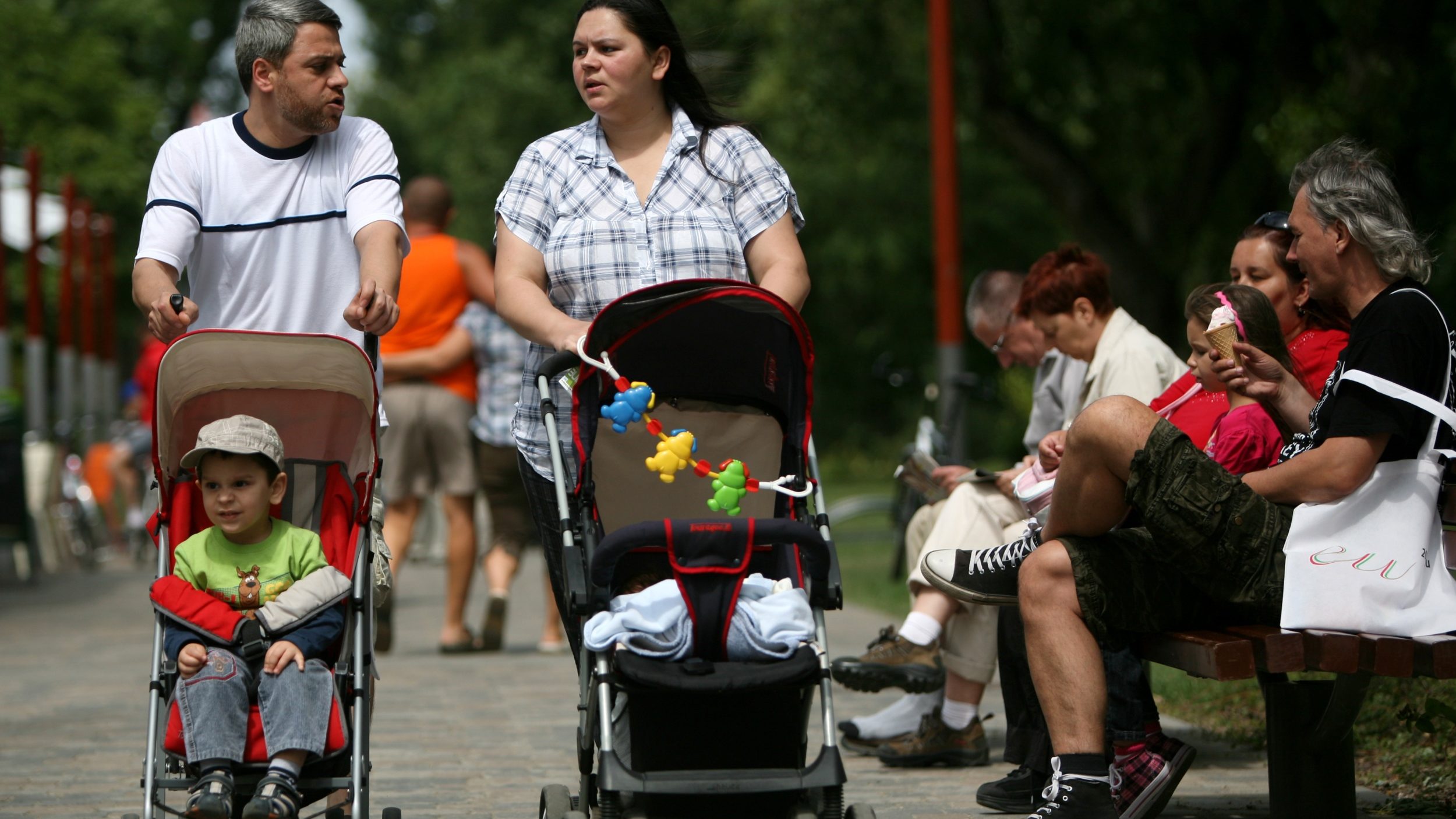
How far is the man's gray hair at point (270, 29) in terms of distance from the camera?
4852 millimetres

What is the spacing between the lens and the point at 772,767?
13.4 ft

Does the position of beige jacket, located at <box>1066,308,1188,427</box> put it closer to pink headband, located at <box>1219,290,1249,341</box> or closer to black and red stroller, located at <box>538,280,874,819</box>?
pink headband, located at <box>1219,290,1249,341</box>

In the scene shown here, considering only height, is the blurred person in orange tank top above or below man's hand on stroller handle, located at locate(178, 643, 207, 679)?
above

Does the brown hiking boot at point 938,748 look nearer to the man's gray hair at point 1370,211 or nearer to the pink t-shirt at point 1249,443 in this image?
the pink t-shirt at point 1249,443

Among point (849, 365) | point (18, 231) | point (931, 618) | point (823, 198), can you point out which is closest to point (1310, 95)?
point (931, 618)

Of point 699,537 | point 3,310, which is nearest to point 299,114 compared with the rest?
point 699,537

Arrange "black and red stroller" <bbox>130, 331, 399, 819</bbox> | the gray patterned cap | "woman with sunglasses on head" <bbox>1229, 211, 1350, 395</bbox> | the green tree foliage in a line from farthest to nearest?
the green tree foliage → "woman with sunglasses on head" <bbox>1229, 211, 1350, 395</bbox> → the gray patterned cap → "black and red stroller" <bbox>130, 331, 399, 819</bbox>

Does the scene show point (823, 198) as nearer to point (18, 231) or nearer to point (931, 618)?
point (18, 231)

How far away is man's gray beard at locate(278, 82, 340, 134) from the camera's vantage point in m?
4.84

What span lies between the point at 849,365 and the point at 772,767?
3880 cm

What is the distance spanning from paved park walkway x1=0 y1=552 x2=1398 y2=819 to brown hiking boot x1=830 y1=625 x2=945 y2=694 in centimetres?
30

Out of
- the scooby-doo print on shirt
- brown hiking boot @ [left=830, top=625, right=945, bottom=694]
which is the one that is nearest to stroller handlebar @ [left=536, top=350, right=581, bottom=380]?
the scooby-doo print on shirt

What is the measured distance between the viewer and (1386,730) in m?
6.21

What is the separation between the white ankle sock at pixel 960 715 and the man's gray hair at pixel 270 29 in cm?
311
